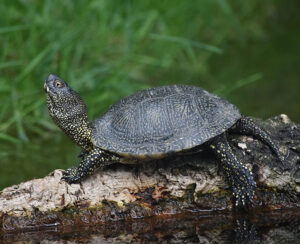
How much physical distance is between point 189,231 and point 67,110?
1.41 metres

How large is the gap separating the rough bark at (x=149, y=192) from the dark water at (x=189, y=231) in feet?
0.27

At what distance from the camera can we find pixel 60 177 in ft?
14.2

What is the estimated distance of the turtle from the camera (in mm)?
4109

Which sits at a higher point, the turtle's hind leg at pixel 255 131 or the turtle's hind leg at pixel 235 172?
the turtle's hind leg at pixel 255 131

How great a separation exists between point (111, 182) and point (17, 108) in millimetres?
2725

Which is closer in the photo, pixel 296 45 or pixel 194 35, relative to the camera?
pixel 194 35

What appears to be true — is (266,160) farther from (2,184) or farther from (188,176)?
(2,184)

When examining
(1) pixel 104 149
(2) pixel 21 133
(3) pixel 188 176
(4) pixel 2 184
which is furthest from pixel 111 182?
(2) pixel 21 133

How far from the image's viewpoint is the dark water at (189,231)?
3.79 metres

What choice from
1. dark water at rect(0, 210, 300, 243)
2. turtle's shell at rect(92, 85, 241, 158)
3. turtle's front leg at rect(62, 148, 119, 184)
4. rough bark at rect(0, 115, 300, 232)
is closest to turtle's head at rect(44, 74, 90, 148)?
Answer: turtle's shell at rect(92, 85, 241, 158)

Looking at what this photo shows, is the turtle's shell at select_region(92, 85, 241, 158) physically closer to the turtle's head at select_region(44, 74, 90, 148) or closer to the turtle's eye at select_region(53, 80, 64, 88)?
the turtle's head at select_region(44, 74, 90, 148)

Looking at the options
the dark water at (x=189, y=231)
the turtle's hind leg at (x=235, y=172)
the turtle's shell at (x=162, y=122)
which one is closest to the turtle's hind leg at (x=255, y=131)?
the turtle's shell at (x=162, y=122)

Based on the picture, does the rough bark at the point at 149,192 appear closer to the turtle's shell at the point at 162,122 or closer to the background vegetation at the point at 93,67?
the turtle's shell at the point at 162,122

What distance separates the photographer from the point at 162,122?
422 centimetres
